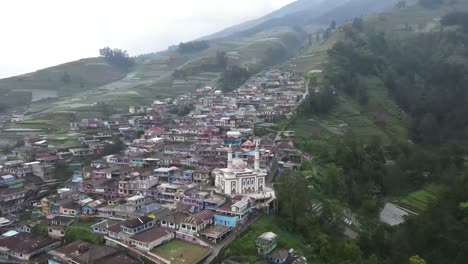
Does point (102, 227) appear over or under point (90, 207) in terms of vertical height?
under

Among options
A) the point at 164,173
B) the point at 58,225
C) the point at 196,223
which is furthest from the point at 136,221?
the point at 164,173

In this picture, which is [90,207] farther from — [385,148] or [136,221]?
[385,148]

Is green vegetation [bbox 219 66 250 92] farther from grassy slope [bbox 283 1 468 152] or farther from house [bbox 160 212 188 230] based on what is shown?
house [bbox 160 212 188 230]

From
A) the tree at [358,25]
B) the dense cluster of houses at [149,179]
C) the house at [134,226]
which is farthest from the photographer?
the tree at [358,25]

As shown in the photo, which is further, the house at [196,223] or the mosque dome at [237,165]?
the mosque dome at [237,165]

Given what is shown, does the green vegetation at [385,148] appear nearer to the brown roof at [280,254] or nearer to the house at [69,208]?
the brown roof at [280,254]

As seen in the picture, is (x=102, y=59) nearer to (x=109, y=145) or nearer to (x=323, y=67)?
(x=323, y=67)

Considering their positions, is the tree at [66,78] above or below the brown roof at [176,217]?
above

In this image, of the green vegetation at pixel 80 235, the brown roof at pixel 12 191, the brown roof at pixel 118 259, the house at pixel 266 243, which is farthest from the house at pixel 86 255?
the brown roof at pixel 12 191
